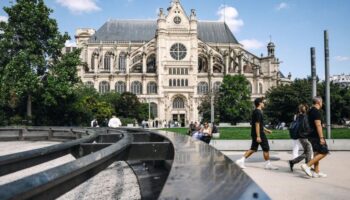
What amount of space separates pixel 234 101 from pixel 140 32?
34.5 metres

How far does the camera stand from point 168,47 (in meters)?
75.2

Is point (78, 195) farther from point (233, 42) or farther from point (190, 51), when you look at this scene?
point (233, 42)

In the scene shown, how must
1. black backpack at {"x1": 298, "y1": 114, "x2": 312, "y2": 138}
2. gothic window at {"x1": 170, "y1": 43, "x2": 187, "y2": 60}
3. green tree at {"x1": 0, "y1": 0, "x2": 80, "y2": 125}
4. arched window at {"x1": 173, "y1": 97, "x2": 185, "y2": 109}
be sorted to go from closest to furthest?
black backpack at {"x1": 298, "y1": 114, "x2": 312, "y2": 138} → green tree at {"x1": 0, "y1": 0, "x2": 80, "y2": 125} → arched window at {"x1": 173, "y1": 97, "x2": 185, "y2": 109} → gothic window at {"x1": 170, "y1": 43, "x2": 187, "y2": 60}

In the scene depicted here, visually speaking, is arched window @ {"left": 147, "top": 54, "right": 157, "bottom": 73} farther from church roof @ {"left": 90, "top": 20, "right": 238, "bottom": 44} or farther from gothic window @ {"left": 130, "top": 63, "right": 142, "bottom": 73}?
church roof @ {"left": 90, "top": 20, "right": 238, "bottom": 44}

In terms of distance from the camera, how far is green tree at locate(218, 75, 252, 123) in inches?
2301

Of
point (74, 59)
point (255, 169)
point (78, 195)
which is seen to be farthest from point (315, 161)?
point (74, 59)

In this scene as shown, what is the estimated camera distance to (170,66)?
7388cm

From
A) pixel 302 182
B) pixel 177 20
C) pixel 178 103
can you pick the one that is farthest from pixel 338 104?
pixel 302 182

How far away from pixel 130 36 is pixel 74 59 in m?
53.8

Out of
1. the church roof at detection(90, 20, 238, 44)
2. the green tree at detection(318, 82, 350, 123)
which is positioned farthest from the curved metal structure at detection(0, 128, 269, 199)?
the church roof at detection(90, 20, 238, 44)

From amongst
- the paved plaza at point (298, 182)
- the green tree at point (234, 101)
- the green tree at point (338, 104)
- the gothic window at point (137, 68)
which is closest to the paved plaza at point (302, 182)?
the paved plaza at point (298, 182)

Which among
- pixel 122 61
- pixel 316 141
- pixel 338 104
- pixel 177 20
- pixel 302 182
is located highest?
pixel 177 20

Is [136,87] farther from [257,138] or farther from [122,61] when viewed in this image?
[257,138]

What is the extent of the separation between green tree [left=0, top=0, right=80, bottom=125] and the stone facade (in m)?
41.8
